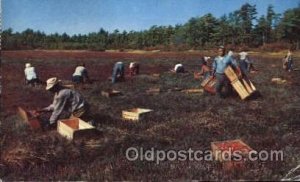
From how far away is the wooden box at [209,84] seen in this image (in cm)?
1147

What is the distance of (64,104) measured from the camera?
9633 millimetres

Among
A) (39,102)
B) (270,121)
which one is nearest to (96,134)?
(39,102)

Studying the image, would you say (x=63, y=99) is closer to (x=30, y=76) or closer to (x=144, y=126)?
(x=30, y=76)

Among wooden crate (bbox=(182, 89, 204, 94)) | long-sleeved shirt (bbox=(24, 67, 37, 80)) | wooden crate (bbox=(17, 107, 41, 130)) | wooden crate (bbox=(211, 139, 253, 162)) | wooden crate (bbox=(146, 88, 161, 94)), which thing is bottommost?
wooden crate (bbox=(211, 139, 253, 162))

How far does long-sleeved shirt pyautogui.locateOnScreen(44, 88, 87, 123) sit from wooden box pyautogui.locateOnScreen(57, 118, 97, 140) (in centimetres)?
20

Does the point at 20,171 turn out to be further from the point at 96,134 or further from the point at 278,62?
→ the point at 278,62

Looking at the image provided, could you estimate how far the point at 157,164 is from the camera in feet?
28.6

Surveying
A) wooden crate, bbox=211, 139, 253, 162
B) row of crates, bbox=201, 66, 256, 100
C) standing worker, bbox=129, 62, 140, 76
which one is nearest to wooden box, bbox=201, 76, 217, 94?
row of crates, bbox=201, 66, 256, 100

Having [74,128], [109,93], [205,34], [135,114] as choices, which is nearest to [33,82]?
[74,128]

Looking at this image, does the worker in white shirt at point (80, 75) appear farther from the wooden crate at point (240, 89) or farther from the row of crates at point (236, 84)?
the wooden crate at point (240, 89)

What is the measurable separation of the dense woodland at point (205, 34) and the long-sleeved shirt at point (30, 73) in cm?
43

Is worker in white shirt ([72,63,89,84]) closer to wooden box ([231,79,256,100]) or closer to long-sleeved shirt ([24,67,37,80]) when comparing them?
long-sleeved shirt ([24,67,37,80])

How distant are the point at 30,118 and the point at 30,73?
896 millimetres

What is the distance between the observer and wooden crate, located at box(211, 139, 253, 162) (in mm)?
8453
